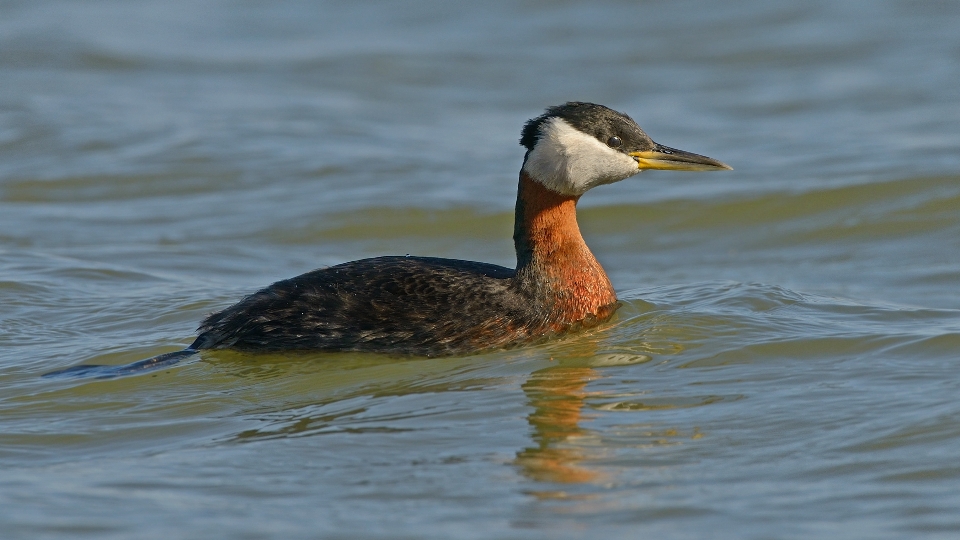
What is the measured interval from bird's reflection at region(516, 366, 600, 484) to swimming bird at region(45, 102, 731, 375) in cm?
69

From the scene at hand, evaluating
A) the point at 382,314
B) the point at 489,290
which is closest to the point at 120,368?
the point at 382,314

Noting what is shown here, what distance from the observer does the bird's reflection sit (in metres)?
6.82

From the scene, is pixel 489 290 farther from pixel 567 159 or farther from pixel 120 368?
pixel 120 368

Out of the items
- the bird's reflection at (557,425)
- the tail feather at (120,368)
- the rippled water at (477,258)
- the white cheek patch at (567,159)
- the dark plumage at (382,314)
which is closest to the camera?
the rippled water at (477,258)

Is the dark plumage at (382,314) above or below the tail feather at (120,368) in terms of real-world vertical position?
above

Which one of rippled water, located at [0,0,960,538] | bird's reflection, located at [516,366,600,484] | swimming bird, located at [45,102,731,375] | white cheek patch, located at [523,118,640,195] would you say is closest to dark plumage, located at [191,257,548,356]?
swimming bird, located at [45,102,731,375]

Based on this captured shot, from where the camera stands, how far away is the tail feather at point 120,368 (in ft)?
28.3

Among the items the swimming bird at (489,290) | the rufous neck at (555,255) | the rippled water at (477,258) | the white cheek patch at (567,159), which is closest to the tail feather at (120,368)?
the swimming bird at (489,290)

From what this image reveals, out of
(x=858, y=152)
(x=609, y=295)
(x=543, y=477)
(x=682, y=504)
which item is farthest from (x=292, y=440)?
(x=858, y=152)

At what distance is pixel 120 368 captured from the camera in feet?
28.8

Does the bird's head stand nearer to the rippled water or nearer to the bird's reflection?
the rippled water

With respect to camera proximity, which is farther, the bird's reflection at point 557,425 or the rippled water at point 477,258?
the bird's reflection at point 557,425

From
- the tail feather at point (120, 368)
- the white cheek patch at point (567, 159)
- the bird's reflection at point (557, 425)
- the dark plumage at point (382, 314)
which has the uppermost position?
the white cheek patch at point (567, 159)

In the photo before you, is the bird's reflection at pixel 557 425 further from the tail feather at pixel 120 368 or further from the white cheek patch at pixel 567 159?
the tail feather at pixel 120 368
